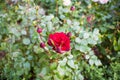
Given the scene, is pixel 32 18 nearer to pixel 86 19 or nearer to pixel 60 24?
pixel 60 24

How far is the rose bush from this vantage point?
183 cm

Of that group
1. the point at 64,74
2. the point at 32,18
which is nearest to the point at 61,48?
the point at 64,74

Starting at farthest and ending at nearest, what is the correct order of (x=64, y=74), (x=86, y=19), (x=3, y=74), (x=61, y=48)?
(x=86, y=19) < (x=3, y=74) < (x=64, y=74) < (x=61, y=48)

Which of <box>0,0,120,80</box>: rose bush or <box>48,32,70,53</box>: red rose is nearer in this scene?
<box>48,32,70,53</box>: red rose

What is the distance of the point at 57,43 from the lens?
1609mm

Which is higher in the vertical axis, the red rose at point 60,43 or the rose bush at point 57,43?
the red rose at point 60,43

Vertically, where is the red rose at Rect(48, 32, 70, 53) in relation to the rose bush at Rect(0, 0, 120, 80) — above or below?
above

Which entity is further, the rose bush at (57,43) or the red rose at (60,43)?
the rose bush at (57,43)

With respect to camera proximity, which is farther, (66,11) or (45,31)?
(66,11)

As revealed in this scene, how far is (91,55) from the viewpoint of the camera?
77.9 inches

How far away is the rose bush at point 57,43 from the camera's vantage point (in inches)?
72.1

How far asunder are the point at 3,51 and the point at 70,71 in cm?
59

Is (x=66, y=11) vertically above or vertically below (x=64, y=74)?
above

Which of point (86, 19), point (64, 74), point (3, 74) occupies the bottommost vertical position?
point (3, 74)
